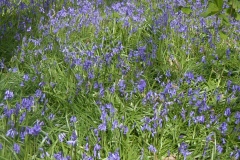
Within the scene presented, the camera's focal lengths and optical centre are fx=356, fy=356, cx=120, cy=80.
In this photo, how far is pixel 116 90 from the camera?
3.18 metres

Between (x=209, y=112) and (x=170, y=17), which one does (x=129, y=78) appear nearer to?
(x=209, y=112)

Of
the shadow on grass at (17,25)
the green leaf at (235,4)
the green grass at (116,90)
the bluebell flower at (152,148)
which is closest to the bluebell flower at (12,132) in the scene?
the green grass at (116,90)

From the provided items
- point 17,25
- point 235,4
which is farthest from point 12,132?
point 17,25

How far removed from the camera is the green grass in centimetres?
251

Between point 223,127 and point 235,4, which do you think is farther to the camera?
point 235,4

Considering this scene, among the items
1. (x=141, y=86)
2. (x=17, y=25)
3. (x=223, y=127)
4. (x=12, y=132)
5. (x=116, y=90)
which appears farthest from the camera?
(x=17, y=25)

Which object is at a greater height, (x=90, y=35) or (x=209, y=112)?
(x=90, y=35)

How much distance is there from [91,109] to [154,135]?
1.91 feet

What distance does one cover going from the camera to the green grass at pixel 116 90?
8.22 ft

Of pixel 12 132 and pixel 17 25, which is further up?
pixel 17 25

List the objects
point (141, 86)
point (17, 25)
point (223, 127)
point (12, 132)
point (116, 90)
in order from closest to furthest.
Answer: point (12, 132)
point (223, 127)
point (141, 86)
point (116, 90)
point (17, 25)

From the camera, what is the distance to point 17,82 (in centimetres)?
318

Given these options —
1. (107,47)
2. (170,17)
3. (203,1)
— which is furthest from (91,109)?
(203,1)

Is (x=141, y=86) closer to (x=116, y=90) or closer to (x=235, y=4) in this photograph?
(x=116, y=90)
